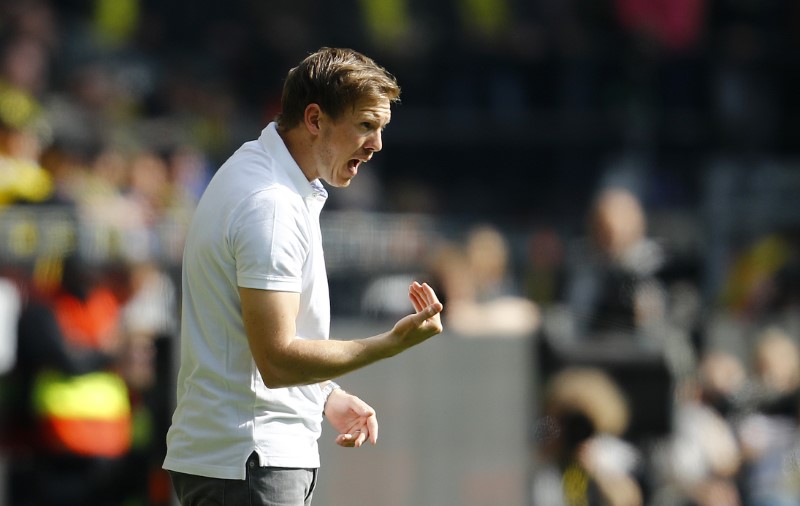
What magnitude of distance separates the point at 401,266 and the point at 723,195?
16.9 feet

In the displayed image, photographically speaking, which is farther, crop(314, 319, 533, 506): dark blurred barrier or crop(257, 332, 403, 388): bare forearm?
crop(314, 319, 533, 506): dark blurred barrier

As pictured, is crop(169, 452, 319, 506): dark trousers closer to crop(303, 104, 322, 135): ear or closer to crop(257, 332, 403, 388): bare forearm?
crop(257, 332, 403, 388): bare forearm

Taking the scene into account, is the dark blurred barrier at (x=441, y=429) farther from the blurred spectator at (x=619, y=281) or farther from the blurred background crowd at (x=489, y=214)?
the blurred spectator at (x=619, y=281)

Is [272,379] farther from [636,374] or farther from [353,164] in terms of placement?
[636,374]

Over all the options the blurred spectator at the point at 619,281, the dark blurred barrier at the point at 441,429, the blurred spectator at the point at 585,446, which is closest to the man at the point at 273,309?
the dark blurred barrier at the point at 441,429

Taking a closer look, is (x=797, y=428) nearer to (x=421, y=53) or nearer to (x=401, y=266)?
(x=401, y=266)

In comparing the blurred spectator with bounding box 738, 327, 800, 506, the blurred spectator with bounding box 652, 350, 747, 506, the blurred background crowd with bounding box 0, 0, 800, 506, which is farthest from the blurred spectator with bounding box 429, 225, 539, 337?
the blurred spectator with bounding box 738, 327, 800, 506

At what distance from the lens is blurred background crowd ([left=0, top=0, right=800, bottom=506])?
802cm

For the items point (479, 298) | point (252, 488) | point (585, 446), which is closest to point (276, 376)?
point (252, 488)

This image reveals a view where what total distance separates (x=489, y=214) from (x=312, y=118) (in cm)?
1222

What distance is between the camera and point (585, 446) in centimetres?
788

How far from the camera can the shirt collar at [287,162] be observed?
12.6ft

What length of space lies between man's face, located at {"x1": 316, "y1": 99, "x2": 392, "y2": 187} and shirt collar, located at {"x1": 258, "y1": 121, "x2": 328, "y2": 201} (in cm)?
6

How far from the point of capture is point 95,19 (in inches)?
595
